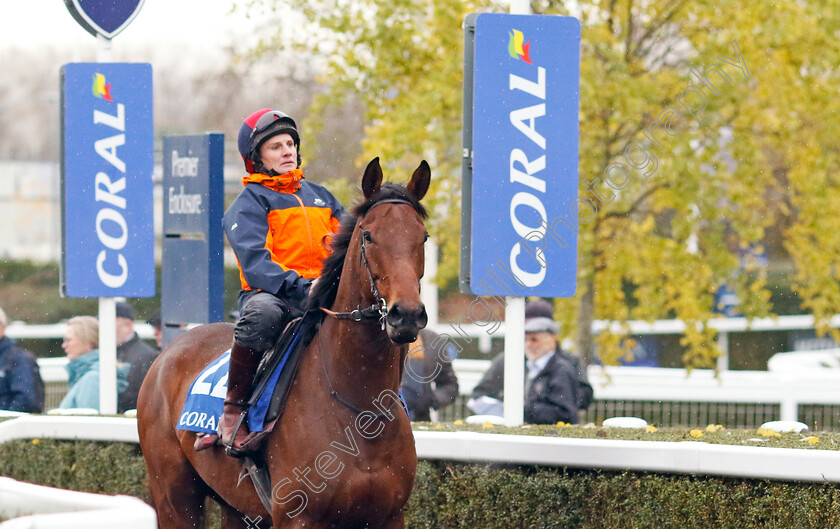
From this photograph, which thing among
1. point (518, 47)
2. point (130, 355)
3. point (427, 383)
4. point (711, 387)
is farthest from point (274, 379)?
point (711, 387)

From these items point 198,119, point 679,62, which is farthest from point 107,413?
point 198,119

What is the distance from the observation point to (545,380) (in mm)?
7129

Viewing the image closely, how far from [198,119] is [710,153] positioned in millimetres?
21926

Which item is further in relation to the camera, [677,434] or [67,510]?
[677,434]

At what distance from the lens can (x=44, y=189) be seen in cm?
3014

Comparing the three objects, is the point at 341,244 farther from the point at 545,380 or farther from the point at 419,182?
the point at 545,380

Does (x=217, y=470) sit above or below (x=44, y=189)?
below

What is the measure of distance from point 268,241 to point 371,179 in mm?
718

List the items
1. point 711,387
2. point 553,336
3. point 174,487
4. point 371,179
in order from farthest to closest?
1. point 711,387
2. point 553,336
3. point 174,487
4. point 371,179

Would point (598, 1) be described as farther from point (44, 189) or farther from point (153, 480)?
point (44, 189)

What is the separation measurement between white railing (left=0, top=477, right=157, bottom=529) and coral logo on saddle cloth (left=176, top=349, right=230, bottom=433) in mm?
→ 1634

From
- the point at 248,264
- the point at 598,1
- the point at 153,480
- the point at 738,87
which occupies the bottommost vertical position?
the point at 153,480

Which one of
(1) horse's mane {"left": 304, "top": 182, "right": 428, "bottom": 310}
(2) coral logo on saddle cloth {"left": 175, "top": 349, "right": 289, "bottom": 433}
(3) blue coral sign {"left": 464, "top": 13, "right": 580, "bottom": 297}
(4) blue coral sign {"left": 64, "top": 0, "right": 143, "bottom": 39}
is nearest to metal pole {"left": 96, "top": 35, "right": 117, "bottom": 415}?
(4) blue coral sign {"left": 64, "top": 0, "right": 143, "bottom": 39}

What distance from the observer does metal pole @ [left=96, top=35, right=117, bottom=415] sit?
7227 millimetres
